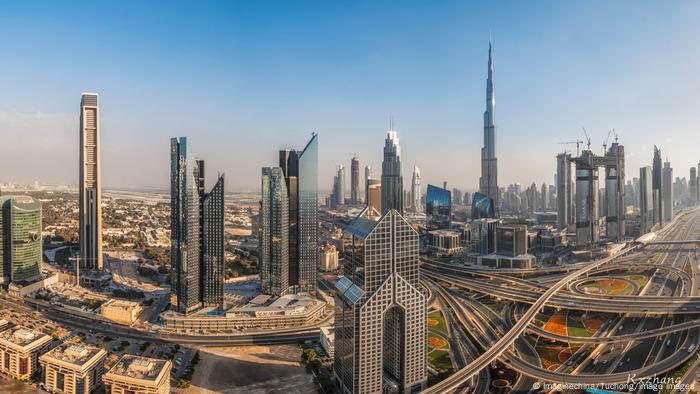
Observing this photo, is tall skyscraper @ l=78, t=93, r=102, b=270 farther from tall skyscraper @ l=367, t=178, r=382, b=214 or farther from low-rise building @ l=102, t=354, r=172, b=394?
tall skyscraper @ l=367, t=178, r=382, b=214

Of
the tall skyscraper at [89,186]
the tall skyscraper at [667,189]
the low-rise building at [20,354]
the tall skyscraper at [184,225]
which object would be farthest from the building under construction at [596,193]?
the tall skyscraper at [89,186]

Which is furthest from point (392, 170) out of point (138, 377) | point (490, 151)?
point (138, 377)

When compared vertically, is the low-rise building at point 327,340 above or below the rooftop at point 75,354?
below

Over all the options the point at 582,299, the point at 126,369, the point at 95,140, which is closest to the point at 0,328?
the point at 126,369

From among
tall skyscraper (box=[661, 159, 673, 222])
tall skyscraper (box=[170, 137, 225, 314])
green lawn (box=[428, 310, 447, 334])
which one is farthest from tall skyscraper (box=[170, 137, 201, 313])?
tall skyscraper (box=[661, 159, 673, 222])

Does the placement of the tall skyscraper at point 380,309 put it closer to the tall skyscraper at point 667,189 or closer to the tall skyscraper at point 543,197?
the tall skyscraper at point 667,189

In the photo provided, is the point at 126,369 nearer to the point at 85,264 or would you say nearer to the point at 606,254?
the point at 85,264
